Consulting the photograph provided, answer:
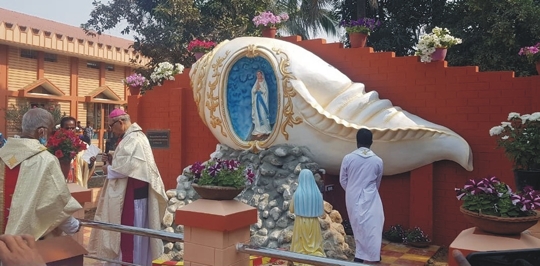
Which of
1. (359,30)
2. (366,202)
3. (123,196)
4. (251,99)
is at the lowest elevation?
(366,202)

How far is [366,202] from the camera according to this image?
5.17 metres

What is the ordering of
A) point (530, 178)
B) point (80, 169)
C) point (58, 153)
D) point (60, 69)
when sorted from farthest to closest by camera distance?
point (60, 69) → point (80, 169) → point (58, 153) → point (530, 178)

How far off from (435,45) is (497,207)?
4.52 m

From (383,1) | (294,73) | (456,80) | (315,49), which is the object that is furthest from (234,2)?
(456,80)

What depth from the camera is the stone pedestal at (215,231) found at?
9.67 ft

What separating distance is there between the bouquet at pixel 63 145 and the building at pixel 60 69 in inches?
559

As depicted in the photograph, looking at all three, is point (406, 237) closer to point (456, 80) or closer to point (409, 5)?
point (456, 80)

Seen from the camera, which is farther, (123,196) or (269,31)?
(269,31)

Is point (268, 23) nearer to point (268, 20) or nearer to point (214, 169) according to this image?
point (268, 20)

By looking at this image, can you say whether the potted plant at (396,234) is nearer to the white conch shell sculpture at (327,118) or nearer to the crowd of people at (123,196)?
the white conch shell sculpture at (327,118)

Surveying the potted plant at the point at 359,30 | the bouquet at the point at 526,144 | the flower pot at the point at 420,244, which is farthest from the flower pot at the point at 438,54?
the flower pot at the point at 420,244

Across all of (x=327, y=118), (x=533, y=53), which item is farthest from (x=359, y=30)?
(x=533, y=53)

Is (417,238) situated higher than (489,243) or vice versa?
(489,243)

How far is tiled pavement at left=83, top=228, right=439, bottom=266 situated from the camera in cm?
561
